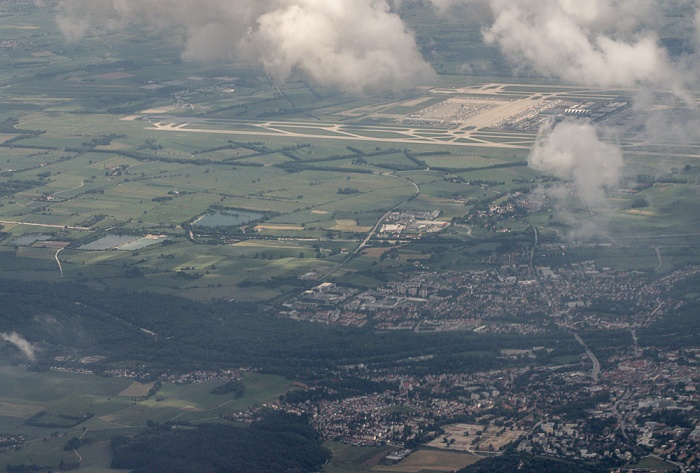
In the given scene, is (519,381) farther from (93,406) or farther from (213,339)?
(93,406)

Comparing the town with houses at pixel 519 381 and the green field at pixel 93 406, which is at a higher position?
the town with houses at pixel 519 381

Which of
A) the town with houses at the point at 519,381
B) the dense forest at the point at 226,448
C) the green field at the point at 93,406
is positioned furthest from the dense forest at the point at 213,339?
the dense forest at the point at 226,448

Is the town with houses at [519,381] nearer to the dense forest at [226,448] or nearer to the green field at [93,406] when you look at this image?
the green field at [93,406]

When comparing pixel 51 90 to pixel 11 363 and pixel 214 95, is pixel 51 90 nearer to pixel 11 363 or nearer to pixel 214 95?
pixel 214 95

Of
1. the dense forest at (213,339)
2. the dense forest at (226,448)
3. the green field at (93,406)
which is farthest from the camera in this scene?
the dense forest at (213,339)

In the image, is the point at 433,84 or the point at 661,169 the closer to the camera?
the point at 661,169

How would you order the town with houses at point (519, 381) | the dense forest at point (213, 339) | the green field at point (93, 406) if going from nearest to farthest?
1. the town with houses at point (519, 381)
2. the green field at point (93, 406)
3. the dense forest at point (213, 339)

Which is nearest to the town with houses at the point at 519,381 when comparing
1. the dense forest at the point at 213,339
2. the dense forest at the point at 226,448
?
the dense forest at the point at 213,339

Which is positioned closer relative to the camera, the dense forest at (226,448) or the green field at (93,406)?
the dense forest at (226,448)

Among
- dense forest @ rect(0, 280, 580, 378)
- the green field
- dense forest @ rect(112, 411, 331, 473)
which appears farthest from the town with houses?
dense forest @ rect(112, 411, 331, 473)

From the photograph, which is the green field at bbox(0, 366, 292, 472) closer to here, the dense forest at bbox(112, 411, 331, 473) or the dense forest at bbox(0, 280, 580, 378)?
the dense forest at bbox(112, 411, 331, 473)

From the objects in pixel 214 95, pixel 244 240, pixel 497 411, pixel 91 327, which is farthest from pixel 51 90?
pixel 497 411
